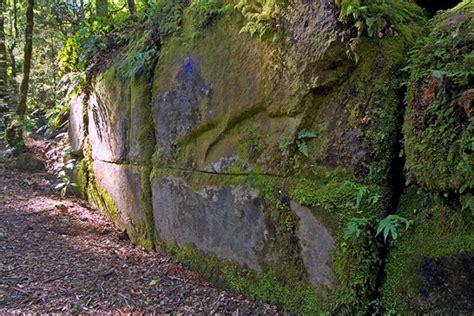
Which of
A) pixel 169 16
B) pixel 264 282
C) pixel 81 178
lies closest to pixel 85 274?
pixel 264 282

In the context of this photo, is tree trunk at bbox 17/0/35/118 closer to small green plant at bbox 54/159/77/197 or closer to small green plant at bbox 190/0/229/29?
small green plant at bbox 54/159/77/197

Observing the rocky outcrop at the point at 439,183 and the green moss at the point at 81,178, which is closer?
the rocky outcrop at the point at 439,183

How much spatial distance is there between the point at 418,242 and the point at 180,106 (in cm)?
284

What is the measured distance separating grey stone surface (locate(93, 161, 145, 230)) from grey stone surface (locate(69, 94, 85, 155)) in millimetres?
1327

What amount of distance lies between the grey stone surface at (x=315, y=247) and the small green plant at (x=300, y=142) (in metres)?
0.44

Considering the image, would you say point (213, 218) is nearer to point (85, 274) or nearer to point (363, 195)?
point (85, 274)

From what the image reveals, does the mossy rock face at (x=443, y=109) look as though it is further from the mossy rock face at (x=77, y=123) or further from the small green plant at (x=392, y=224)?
the mossy rock face at (x=77, y=123)

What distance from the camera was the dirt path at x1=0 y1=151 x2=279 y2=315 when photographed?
139 inches

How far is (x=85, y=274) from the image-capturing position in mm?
4141

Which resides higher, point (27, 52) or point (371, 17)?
point (27, 52)

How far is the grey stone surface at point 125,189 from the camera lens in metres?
5.23

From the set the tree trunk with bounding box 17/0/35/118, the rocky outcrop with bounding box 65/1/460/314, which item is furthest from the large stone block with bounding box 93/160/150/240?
the tree trunk with bounding box 17/0/35/118

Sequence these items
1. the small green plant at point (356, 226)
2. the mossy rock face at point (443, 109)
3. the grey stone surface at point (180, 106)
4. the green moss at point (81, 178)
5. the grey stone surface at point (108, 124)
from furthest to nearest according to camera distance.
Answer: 1. the green moss at point (81, 178)
2. the grey stone surface at point (108, 124)
3. the grey stone surface at point (180, 106)
4. the small green plant at point (356, 226)
5. the mossy rock face at point (443, 109)

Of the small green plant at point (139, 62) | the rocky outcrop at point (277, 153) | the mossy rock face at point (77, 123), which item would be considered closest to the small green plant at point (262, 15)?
the rocky outcrop at point (277, 153)
